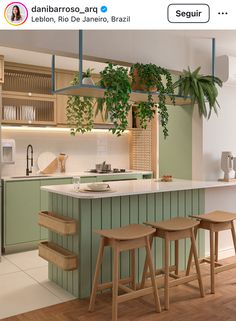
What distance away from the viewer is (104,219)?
349 cm

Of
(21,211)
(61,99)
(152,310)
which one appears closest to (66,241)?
(152,310)

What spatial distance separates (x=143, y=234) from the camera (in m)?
2.96

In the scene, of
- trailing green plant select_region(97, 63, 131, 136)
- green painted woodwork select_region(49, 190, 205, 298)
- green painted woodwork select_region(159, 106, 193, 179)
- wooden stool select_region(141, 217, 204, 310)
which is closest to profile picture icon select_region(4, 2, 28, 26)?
trailing green plant select_region(97, 63, 131, 136)

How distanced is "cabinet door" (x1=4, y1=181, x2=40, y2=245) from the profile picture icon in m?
2.80

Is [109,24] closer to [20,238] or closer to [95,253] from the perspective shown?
[95,253]

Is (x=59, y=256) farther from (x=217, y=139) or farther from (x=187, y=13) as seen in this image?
(x=217, y=139)

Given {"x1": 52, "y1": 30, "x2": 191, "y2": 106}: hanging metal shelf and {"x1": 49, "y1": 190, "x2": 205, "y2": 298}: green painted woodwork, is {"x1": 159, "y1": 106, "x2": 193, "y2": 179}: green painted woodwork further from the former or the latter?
{"x1": 49, "y1": 190, "x2": 205, "y2": 298}: green painted woodwork

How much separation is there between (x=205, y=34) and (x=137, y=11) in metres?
2.21

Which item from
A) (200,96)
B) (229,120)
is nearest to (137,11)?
(200,96)

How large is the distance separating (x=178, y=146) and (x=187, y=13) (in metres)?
2.75

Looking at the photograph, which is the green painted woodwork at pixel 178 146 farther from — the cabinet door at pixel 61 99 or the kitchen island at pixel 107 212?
the cabinet door at pixel 61 99

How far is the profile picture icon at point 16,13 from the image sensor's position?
7.31 ft

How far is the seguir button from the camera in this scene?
2203 millimetres

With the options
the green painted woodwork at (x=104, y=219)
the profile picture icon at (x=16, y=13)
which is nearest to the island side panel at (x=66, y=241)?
the green painted woodwork at (x=104, y=219)
